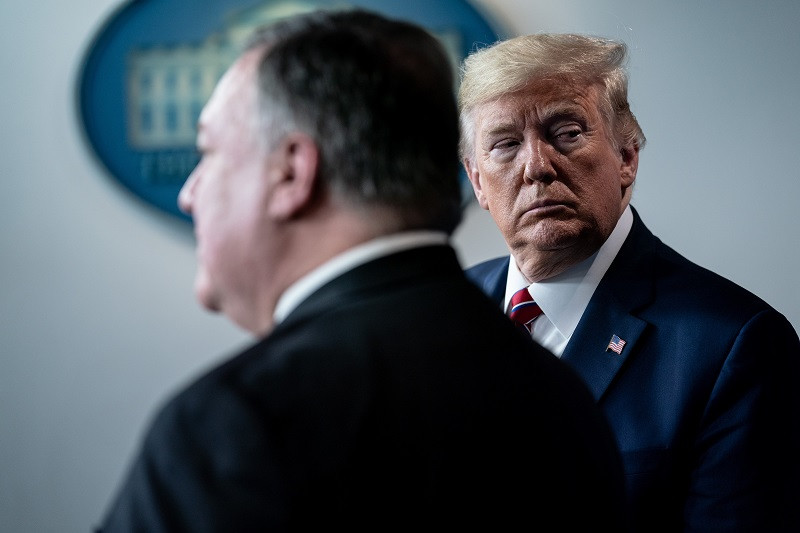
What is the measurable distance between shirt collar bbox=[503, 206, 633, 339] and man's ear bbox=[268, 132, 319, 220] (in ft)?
2.77

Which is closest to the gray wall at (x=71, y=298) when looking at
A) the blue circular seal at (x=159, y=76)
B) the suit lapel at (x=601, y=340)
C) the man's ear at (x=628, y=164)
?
the blue circular seal at (x=159, y=76)

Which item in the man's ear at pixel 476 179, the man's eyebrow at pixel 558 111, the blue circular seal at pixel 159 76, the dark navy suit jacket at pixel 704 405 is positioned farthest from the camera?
the blue circular seal at pixel 159 76

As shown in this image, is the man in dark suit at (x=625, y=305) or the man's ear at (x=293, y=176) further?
the man in dark suit at (x=625, y=305)

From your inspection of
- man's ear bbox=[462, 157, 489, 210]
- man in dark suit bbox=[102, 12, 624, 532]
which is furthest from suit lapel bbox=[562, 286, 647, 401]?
man in dark suit bbox=[102, 12, 624, 532]

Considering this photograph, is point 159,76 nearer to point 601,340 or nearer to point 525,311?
point 525,311

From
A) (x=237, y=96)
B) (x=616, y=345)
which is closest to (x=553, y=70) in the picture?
(x=616, y=345)

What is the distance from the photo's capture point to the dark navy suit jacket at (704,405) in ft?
4.33

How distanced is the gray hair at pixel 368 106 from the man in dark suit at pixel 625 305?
26.8 inches

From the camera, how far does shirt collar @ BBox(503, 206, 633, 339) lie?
1.57 m

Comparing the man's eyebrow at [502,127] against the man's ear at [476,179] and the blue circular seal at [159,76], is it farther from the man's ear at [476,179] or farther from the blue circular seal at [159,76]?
the blue circular seal at [159,76]

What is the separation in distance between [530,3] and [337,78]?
1862mm

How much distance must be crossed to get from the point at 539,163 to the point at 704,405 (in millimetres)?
451

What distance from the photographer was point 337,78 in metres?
0.81

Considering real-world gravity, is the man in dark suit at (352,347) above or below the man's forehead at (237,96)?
below
